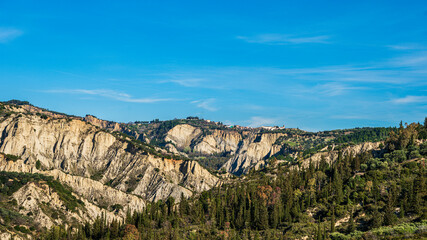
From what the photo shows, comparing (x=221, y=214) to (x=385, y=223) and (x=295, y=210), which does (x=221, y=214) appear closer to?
(x=295, y=210)

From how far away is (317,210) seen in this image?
128 metres

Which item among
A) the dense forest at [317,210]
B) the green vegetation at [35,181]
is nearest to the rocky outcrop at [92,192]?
the green vegetation at [35,181]

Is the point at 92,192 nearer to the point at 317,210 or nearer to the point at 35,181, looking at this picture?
the point at 35,181

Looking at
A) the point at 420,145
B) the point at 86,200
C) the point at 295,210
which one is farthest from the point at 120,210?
the point at 420,145

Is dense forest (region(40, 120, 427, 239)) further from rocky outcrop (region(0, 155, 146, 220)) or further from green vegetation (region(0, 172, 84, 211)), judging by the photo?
rocky outcrop (region(0, 155, 146, 220))

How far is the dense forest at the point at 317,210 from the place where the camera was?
108875mm

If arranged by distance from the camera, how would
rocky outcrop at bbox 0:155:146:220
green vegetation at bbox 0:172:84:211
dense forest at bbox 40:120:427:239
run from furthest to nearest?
rocky outcrop at bbox 0:155:146:220, green vegetation at bbox 0:172:84:211, dense forest at bbox 40:120:427:239

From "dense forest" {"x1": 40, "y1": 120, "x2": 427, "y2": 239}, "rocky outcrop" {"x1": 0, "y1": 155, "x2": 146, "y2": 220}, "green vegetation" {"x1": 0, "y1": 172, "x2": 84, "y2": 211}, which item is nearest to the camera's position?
"dense forest" {"x1": 40, "y1": 120, "x2": 427, "y2": 239}

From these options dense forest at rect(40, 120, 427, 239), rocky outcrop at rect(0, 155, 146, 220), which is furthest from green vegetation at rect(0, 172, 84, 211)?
dense forest at rect(40, 120, 427, 239)

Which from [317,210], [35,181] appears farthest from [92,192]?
[317,210]

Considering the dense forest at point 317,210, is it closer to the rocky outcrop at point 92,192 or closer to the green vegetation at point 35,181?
the green vegetation at point 35,181

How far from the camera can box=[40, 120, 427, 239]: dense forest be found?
357 feet

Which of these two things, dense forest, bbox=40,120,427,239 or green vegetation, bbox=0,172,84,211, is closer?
dense forest, bbox=40,120,427,239

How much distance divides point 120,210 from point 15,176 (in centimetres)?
4431
